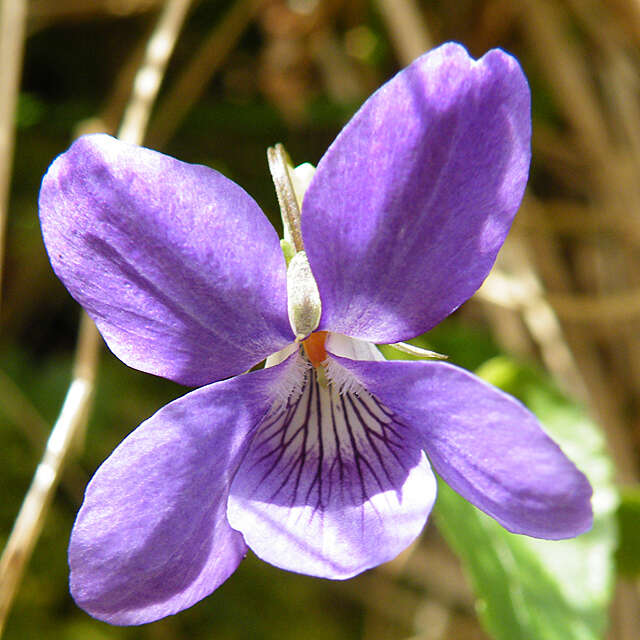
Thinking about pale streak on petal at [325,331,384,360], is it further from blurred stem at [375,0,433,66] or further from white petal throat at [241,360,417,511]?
blurred stem at [375,0,433,66]

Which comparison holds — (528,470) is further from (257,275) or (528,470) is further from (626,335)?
(626,335)

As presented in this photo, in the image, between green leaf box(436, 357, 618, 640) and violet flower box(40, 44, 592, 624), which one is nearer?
violet flower box(40, 44, 592, 624)

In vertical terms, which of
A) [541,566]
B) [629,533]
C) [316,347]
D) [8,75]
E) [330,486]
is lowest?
[629,533]

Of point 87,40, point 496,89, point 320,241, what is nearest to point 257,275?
point 320,241

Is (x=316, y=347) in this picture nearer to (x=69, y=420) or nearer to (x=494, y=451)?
(x=494, y=451)

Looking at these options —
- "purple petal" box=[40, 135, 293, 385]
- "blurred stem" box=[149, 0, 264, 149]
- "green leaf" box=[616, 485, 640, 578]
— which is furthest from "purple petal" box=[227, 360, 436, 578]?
"blurred stem" box=[149, 0, 264, 149]

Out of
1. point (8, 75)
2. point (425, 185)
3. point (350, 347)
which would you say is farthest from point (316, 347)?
point (8, 75)
